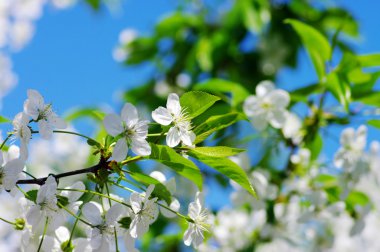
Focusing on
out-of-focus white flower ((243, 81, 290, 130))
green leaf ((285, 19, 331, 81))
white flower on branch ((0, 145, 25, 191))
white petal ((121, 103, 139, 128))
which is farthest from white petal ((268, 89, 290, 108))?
white flower on branch ((0, 145, 25, 191))

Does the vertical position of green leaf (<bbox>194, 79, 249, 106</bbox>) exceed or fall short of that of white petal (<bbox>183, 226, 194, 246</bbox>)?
it exceeds it

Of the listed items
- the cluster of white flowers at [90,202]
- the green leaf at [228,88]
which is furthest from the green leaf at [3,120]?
the green leaf at [228,88]

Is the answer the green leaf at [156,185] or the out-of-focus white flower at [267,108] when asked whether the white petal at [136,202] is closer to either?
the green leaf at [156,185]

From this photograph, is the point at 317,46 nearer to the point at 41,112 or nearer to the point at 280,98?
the point at 280,98

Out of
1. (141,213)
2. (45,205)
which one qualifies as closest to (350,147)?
(141,213)

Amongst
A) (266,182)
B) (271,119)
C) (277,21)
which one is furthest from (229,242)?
(277,21)

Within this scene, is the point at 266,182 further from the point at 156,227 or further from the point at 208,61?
the point at 208,61

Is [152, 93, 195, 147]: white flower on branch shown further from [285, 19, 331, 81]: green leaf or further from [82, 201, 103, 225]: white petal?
[285, 19, 331, 81]: green leaf
